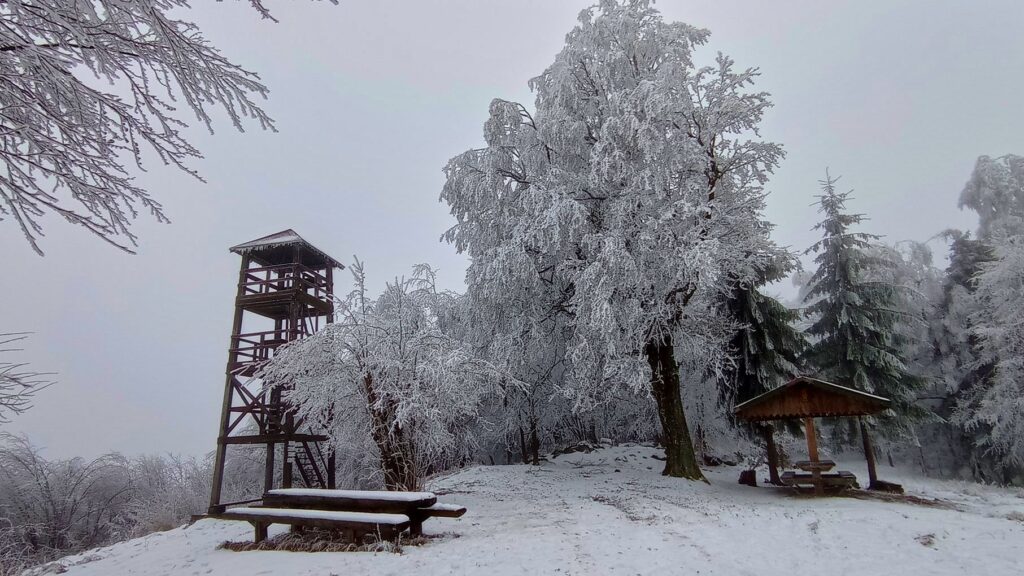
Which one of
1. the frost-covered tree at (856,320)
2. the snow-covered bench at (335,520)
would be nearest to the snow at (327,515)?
the snow-covered bench at (335,520)

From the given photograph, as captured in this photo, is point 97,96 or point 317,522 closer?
point 97,96

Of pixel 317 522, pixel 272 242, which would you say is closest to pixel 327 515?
pixel 317 522

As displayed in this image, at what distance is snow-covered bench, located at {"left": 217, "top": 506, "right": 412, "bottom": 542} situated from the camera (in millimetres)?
6688

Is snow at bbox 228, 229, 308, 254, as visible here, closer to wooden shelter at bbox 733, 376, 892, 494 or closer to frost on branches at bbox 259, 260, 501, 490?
frost on branches at bbox 259, 260, 501, 490

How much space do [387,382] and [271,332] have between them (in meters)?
7.71

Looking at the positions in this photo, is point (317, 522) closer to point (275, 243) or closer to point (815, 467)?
point (815, 467)

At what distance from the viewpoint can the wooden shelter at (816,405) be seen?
423 inches

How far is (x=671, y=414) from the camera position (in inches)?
526

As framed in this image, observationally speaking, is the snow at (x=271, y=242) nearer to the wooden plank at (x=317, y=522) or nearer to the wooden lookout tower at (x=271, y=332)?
the wooden lookout tower at (x=271, y=332)

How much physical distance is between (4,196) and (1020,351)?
23.5 metres

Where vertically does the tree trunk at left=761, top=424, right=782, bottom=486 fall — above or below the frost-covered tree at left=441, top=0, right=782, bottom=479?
below

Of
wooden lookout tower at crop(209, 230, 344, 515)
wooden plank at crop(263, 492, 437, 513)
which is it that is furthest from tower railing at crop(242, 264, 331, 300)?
wooden plank at crop(263, 492, 437, 513)

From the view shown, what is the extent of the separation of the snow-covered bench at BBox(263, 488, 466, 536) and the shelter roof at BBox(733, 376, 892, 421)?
25.8 feet

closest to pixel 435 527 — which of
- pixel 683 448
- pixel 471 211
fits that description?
pixel 683 448
